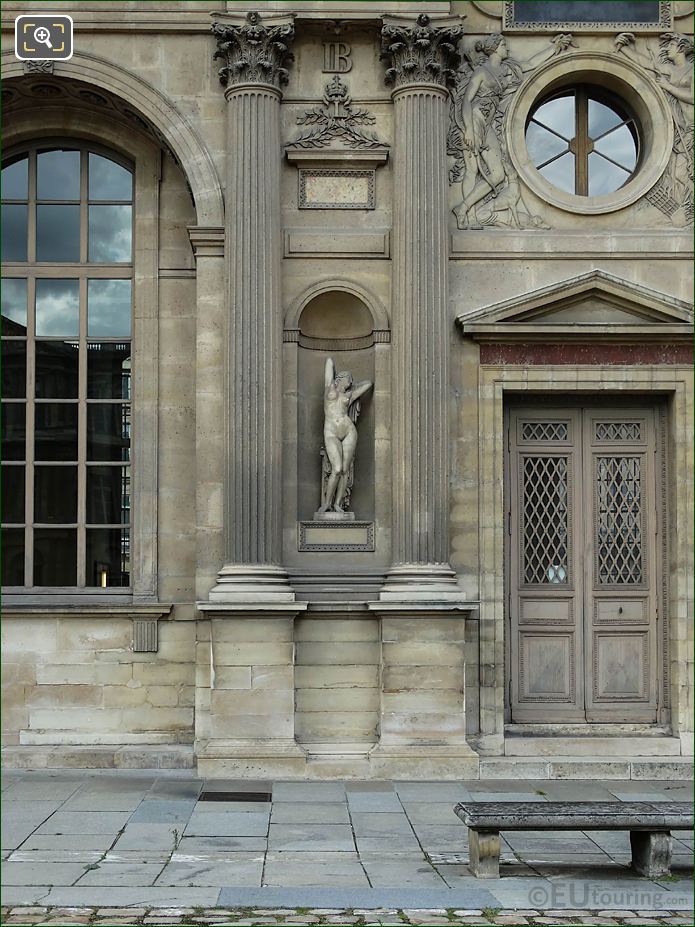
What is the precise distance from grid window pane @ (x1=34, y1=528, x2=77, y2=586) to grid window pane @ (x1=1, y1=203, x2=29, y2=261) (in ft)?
9.88

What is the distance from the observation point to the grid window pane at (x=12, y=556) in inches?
531

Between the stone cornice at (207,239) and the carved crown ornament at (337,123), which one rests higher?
the carved crown ornament at (337,123)

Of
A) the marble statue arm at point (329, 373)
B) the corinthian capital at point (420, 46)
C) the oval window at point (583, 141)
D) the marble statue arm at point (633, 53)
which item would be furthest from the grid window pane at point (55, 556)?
the marble statue arm at point (633, 53)

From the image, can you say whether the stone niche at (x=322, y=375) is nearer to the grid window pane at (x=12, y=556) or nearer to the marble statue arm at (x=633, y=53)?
the grid window pane at (x=12, y=556)

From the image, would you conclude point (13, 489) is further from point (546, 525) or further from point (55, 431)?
point (546, 525)

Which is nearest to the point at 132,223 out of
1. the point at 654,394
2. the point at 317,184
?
the point at 317,184

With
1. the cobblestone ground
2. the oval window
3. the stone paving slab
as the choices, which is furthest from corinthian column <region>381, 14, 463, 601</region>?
Result: the cobblestone ground

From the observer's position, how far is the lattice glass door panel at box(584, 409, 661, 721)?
1317 cm

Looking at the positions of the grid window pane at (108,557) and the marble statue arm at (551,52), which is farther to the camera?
the grid window pane at (108,557)

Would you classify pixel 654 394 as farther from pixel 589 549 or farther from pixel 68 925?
pixel 68 925

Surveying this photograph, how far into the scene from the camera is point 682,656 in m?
12.9

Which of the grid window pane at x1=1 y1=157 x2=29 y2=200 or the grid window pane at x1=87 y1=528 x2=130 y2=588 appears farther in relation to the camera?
the grid window pane at x1=1 y1=157 x2=29 y2=200

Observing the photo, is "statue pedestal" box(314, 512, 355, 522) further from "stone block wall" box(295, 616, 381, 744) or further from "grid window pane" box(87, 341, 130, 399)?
"grid window pane" box(87, 341, 130, 399)

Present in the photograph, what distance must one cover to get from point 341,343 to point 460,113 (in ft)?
8.75
